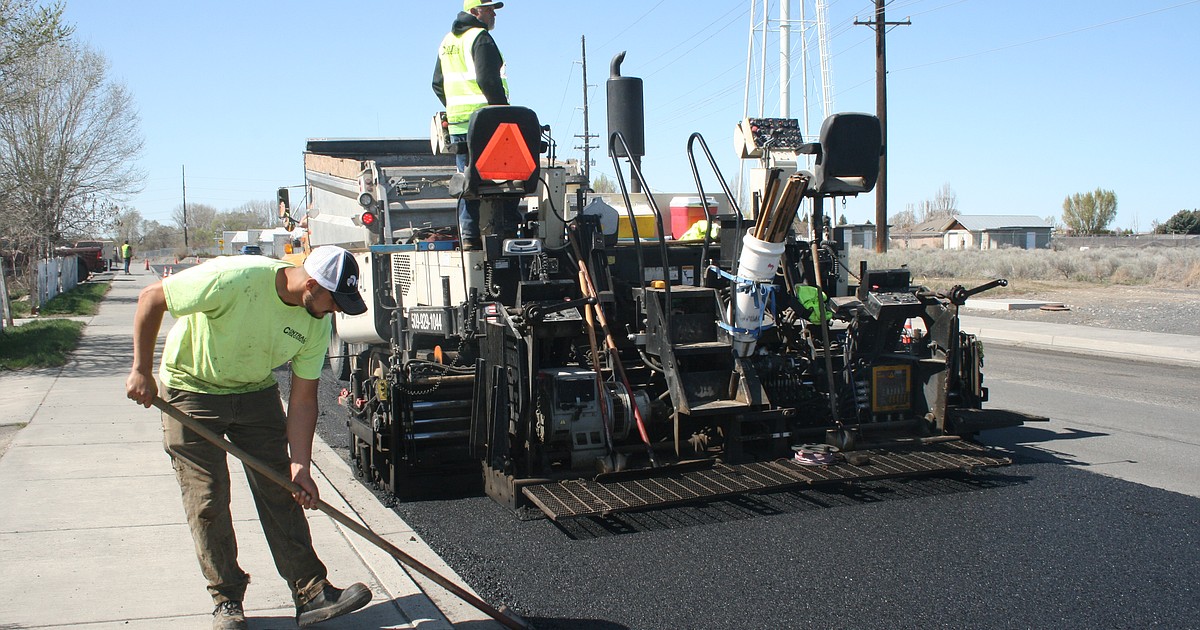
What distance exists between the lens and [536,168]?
6414mm

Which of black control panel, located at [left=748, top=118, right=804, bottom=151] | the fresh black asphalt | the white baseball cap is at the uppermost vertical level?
black control panel, located at [left=748, top=118, right=804, bottom=151]

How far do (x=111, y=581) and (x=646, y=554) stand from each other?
249cm

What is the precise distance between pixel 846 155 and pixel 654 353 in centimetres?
204

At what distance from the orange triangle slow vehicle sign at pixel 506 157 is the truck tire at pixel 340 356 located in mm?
4490

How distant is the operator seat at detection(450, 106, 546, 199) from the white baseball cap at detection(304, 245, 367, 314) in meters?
2.45

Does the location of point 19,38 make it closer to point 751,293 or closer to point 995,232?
point 751,293

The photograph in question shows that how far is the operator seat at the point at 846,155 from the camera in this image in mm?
6996

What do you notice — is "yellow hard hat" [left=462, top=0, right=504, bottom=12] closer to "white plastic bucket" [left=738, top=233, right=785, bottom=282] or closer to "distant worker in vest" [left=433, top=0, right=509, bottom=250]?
"distant worker in vest" [left=433, top=0, right=509, bottom=250]

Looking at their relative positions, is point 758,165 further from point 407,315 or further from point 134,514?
point 134,514

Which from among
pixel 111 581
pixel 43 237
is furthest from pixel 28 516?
pixel 43 237

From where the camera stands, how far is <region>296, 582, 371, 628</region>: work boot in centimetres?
408

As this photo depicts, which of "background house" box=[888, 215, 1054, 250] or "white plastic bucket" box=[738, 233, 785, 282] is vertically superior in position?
"background house" box=[888, 215, 1054, 250]

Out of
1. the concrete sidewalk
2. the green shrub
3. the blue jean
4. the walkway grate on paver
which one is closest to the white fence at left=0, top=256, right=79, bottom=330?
the green shrub

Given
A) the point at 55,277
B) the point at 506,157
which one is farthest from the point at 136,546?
the point at 55,277
